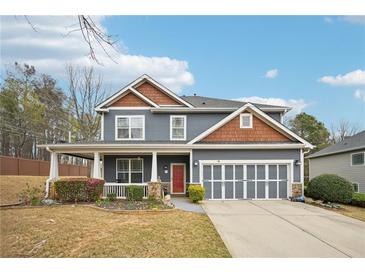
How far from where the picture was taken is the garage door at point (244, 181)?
1597 cm

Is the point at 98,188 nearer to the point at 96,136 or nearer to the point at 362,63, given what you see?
the point at 362,63

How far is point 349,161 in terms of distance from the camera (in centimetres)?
2070

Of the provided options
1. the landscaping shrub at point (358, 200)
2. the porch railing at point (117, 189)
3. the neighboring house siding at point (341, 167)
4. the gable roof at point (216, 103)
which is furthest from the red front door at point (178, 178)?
the neighboring house siding at point (341, 167)

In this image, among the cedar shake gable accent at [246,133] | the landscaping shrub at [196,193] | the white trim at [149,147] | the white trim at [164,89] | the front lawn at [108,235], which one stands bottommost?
the front lawn at [108,235]

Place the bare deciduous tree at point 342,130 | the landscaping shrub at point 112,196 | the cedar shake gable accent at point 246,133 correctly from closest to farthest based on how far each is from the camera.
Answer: the landscaping shrub at point 112,196, the cedar shake gable accent at point 246,133, the bare deciduous tree at point 342,130

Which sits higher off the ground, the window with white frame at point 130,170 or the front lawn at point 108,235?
the window with white frame at point 130,170

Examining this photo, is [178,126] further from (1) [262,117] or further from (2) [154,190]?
(1) [262,117]

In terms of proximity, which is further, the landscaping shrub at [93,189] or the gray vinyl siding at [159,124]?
the gray vinyl siding at [159,124]

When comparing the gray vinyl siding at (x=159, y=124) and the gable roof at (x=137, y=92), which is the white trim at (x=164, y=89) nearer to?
the gable roof at (x=137, y=92)

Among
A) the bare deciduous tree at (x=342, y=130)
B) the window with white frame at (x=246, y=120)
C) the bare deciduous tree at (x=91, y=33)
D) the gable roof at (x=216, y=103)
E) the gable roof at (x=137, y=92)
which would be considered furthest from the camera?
the bare deciduous tree at (x=342, y=130)

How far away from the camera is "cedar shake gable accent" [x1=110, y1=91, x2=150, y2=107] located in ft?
59.7

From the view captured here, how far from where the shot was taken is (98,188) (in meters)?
14.7

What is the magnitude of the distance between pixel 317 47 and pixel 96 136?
2241 cm
